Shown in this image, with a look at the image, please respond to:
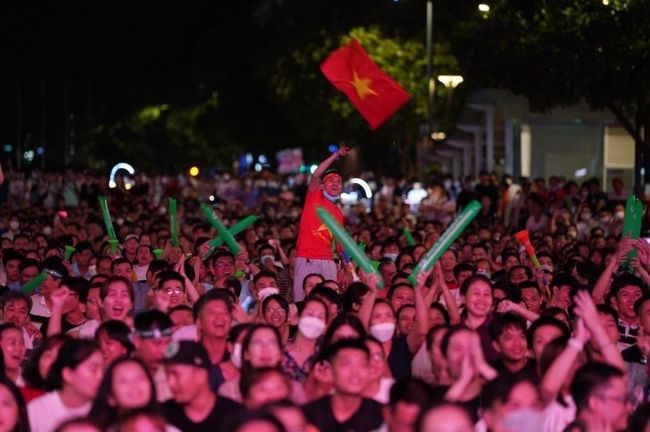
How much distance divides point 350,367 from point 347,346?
193 millimetres

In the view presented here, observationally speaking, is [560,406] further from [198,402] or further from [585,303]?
[198,402]

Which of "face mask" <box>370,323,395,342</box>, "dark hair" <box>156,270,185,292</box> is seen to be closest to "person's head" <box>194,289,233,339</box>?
"face mask" <box>370,323,395,342</box>

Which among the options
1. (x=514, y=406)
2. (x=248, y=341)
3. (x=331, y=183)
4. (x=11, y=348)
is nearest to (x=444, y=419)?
(x=514, y=406)

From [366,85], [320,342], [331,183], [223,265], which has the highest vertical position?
[366,85]

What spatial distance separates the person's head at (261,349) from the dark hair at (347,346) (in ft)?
1.07

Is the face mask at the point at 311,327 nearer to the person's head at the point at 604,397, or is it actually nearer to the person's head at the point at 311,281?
the person's head at the point at 604,397

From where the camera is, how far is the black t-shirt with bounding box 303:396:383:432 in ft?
30.9

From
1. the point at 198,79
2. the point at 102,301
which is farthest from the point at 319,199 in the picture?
the point at 198,79

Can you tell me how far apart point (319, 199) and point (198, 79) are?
71498 millimetres

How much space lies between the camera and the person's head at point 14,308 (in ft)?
43.9

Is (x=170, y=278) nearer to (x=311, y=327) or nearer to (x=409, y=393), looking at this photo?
(x=311, y=327)

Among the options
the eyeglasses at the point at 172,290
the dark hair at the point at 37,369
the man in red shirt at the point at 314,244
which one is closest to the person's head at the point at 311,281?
the man in red shirt at the point at 314,244

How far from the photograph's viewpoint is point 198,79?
87.8 m

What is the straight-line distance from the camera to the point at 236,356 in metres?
10.9
